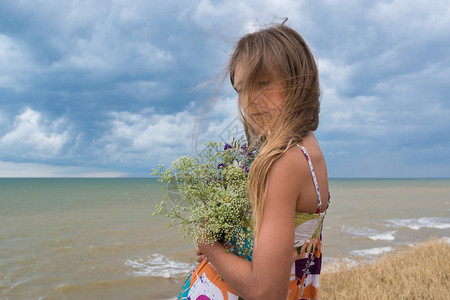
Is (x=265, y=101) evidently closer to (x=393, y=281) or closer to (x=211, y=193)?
(x=211, y=193)

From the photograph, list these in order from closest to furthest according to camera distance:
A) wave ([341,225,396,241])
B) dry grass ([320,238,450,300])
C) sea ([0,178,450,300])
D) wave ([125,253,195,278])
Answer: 1. dry grass ([320,238,450,300])
2. sea ([0,178,450,300])
3. wave ([125,253,195,278])
4. wave ([341,225,396,241])

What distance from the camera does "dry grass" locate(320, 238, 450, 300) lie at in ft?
16.3

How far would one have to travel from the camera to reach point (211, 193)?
5.09ft

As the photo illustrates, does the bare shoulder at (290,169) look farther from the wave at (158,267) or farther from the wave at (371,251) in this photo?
the wave at (371,251)

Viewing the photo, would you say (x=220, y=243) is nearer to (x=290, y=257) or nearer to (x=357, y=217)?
(x=290, y=257)

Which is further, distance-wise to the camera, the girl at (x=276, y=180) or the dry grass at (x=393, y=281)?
the dry grass at (x=393, y=281)

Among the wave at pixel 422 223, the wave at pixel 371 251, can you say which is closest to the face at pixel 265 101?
the wave at pixel 371 251

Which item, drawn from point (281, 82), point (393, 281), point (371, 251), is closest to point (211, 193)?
point (281, 82)

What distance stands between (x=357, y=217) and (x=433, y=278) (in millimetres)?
13513

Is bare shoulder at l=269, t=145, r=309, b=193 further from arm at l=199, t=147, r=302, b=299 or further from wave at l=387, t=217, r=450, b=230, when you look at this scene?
wave at l=387, t=217, r=450, b=230

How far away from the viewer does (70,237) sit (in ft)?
43.9

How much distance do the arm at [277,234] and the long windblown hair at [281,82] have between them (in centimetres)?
17

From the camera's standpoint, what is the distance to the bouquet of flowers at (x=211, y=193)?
147cm

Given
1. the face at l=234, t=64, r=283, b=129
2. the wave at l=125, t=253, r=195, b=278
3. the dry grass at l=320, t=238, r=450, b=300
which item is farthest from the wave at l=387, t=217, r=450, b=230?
the face at l=234, t=64, r=283, b=129
